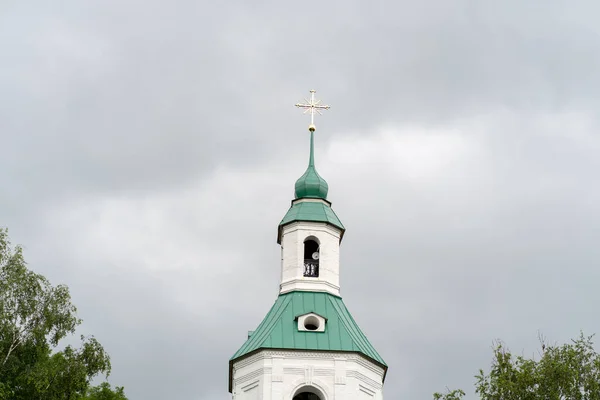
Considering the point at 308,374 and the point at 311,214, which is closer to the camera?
the point at 308,374

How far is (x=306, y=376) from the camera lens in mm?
31312

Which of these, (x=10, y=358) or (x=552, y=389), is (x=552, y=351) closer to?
(x=552, y=389)

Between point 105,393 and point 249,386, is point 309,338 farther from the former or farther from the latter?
point 105,393

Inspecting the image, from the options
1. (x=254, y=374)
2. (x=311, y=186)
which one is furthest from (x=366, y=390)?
(x=311, y=186)

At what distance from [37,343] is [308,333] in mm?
6898

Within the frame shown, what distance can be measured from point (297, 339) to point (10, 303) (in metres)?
7.31

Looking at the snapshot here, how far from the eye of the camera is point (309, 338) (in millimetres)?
32094

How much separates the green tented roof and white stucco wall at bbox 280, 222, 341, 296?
14cm

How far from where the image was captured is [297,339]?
32.0 meters

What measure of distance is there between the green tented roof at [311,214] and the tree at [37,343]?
22.5 feet

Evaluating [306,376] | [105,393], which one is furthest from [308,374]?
[105,393]

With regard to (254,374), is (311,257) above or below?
above

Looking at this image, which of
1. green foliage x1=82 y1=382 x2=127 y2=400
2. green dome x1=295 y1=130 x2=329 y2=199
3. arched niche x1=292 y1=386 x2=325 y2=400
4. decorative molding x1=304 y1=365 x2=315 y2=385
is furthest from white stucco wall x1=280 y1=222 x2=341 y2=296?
green foliage x1=82 y1=382 x2=127 y2=400

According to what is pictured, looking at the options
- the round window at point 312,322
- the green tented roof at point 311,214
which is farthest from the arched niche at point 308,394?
the green tented roof at point 311,214
